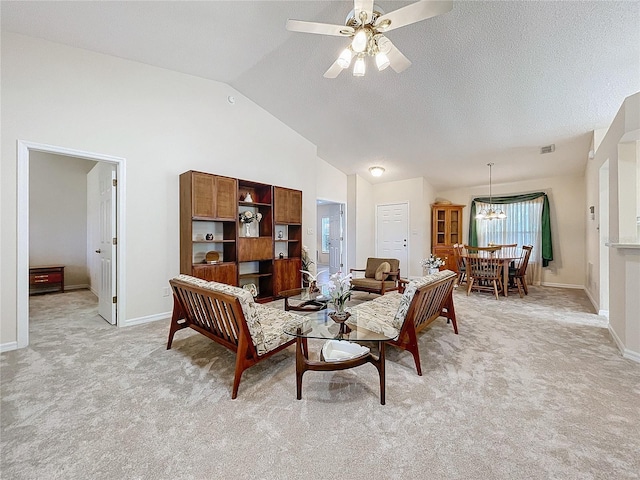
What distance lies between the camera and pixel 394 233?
23.7 feet

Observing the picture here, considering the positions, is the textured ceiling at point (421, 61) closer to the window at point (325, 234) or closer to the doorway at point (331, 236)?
the doorway at point (331, 236)

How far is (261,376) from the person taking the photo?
7.34 ft

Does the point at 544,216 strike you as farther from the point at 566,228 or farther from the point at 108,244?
the point at 108,244

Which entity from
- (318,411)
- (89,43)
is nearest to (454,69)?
(318,411)

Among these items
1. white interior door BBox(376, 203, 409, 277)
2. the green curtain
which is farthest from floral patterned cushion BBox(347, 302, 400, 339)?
the green curtain

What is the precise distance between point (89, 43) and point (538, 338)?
19.7ft

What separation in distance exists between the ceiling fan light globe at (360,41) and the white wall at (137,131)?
2863 millimetres

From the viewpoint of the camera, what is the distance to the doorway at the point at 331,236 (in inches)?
284

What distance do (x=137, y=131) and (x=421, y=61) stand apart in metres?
3.66

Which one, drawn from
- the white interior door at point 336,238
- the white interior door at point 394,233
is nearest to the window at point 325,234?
the white interior door at point 336,238

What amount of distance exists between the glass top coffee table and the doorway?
4.59 metres

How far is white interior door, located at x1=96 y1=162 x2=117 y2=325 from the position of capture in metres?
3.53

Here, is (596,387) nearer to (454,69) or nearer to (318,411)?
(318,411)

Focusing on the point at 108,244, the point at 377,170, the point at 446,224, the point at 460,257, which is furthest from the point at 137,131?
the point at 446,224
